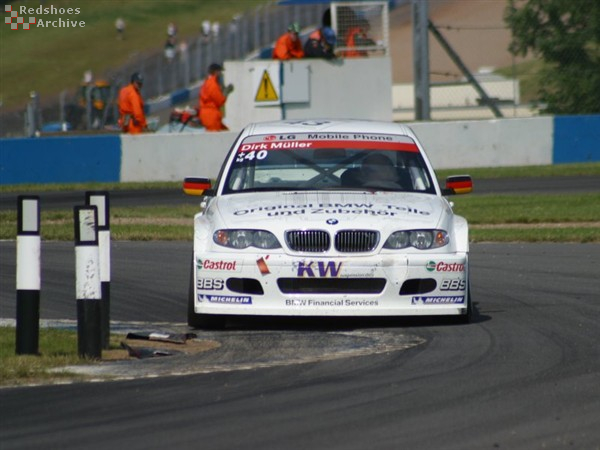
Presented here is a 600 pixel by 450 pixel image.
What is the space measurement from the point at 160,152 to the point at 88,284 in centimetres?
1576

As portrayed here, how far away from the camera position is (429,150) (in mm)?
23828

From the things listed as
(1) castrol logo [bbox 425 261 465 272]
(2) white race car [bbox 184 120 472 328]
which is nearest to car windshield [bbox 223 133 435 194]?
(2) white race car [bbox 184 120 472 328]

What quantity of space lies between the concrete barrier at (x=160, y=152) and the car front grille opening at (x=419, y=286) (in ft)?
47.6

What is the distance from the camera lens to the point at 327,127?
1064cm

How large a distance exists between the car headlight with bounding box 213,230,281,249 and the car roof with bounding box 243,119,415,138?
Result: 1.71 meters

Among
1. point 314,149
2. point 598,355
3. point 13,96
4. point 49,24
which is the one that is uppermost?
point 49,24

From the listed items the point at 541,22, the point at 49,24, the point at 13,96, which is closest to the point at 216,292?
the point at 541,22

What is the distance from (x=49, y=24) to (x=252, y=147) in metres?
40.5

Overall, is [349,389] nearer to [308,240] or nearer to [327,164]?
[308,240]

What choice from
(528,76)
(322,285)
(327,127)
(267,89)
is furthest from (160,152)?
(322,285)

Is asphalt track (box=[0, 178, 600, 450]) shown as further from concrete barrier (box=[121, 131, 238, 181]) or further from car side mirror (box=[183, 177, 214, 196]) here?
concrete barrier (box=[121, 131, 238, 181])

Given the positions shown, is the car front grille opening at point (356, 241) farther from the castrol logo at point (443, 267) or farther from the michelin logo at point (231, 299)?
the michelin logo at point (231, 299)

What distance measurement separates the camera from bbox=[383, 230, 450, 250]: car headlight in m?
8.97

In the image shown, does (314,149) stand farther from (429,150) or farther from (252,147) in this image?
(429,150)
